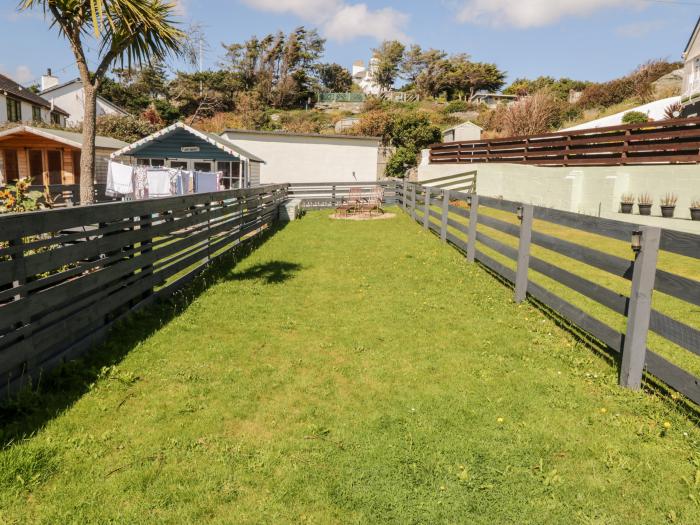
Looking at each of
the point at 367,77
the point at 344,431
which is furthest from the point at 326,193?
the point at 367,77

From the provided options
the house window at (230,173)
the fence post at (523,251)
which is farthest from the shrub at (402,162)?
the fence post at (523,251)

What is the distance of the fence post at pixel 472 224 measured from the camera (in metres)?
9.08

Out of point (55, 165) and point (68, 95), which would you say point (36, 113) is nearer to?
point (68, 95)

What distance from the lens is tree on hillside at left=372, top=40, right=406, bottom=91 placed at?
8062 cm

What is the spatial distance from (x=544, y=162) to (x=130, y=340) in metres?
19.1

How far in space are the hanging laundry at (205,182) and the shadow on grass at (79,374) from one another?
29.0 ft

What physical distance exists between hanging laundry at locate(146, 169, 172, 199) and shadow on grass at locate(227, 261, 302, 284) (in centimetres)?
718

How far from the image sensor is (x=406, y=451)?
2.99m

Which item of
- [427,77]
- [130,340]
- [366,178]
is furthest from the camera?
[427,77]

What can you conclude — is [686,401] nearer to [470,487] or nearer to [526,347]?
[526,347]

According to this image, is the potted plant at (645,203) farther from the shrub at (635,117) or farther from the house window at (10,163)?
the house window at (10,163)

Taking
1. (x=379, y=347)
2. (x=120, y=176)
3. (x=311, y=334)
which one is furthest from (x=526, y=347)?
(x=120, y=176)

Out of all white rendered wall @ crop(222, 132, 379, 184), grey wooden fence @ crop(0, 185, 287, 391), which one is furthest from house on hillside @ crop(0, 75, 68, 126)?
grey wooden fence @ crop(0, 185, 287, 391)

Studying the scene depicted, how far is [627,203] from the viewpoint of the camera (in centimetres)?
1503
